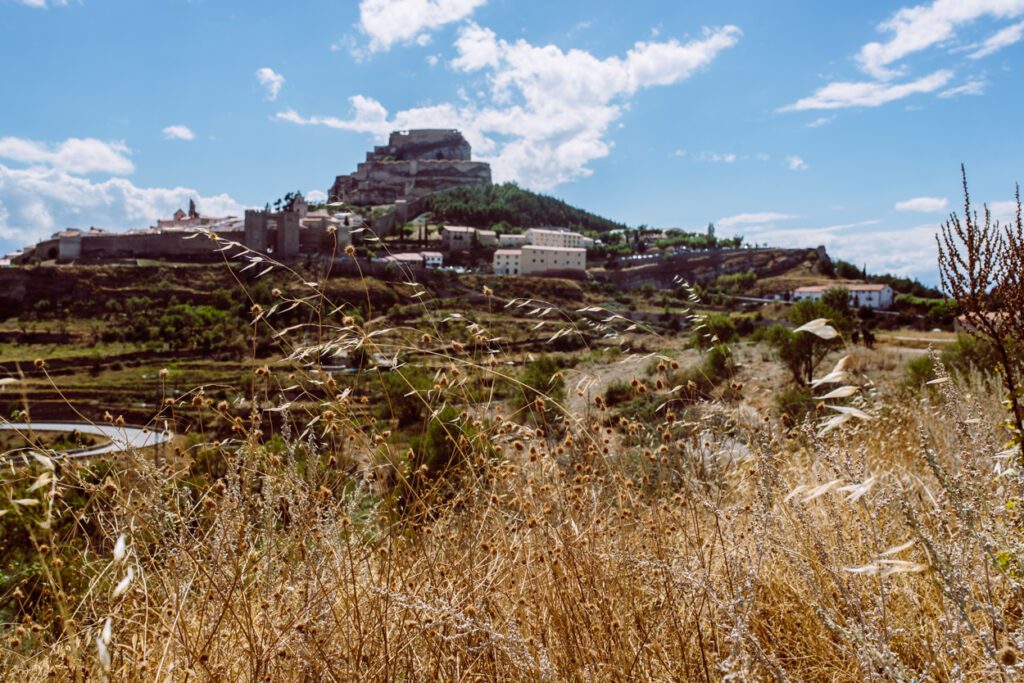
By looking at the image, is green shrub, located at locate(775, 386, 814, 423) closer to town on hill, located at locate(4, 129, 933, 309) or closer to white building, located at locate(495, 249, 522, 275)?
town on hill, located at locate(4, 129, 933, 309)

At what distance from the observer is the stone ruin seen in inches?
3661

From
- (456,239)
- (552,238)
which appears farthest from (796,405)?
(552,238)

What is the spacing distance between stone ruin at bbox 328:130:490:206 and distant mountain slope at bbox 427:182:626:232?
507 cm

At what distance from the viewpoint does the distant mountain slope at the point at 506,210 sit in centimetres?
8038

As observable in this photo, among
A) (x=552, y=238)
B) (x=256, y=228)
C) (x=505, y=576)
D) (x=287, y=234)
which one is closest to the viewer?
(x=505, y=576)

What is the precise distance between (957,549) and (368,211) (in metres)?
81.0

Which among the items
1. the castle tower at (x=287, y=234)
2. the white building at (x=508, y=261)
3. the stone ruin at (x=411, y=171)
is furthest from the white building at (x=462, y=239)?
the stone ruin at (x=411, y=171)

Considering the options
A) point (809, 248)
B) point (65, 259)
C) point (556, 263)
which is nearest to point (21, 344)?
point (65, 259)

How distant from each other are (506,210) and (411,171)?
21429 millimetres

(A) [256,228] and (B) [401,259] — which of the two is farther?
(A) [256,228]

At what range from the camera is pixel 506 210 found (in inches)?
3307

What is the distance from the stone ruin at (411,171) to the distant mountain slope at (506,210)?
200 inches

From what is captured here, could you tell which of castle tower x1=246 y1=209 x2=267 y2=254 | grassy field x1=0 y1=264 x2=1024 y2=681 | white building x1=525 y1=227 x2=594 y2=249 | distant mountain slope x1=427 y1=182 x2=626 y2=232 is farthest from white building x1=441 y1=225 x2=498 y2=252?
grassy field x1=0 y1=264 x2=1024 y2=681

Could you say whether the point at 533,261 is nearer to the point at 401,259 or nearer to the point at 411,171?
the point at 411,171
